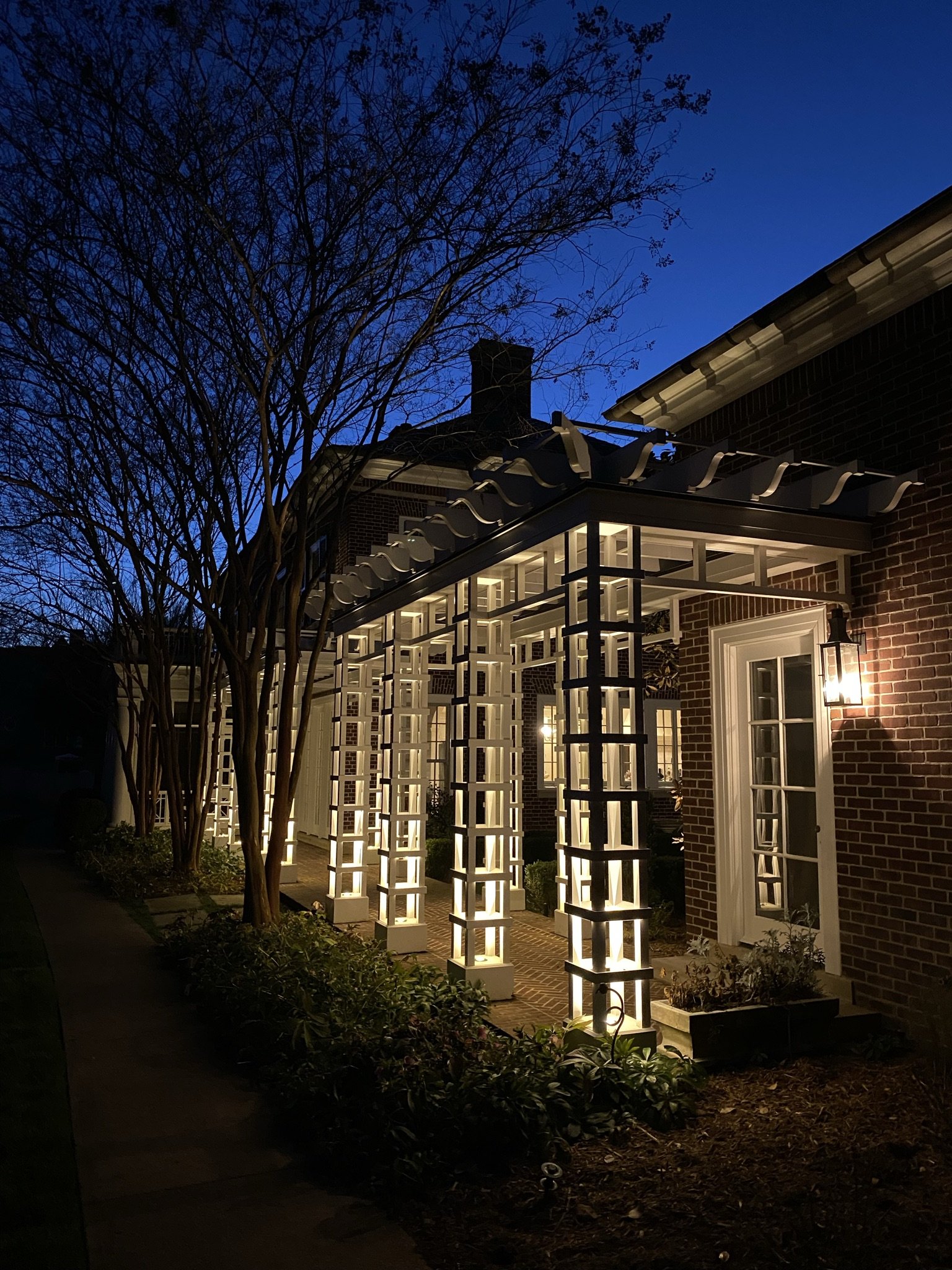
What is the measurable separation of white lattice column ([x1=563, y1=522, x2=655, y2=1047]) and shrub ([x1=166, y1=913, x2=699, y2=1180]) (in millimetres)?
318

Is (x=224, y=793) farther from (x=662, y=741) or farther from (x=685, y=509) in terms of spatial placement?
(x=685, y=509)

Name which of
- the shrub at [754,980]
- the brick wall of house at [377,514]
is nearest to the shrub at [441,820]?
the brick wall of house at [377,514]

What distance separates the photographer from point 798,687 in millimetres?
6887

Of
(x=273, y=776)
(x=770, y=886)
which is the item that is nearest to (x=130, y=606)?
(x=273, y=776)

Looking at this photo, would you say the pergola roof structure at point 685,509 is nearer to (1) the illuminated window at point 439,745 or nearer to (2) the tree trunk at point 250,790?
(2) the tree trunk at point 250,790

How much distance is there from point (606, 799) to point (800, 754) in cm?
239

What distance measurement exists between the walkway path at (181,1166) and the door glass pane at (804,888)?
12.7 ft

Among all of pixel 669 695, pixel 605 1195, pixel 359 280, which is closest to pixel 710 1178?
pixel 605 1195

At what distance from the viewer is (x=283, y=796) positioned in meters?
8.80

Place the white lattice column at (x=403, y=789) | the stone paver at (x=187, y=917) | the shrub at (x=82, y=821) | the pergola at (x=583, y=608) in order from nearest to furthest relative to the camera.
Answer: the pergola at (x=583, y=608) < the white lattice column at (x=403, y=789) < the stone paver at (x=187, y=917) < the shrub at (x=82, y=821)

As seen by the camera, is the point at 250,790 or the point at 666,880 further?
the point at 666,880

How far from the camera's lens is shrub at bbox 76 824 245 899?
12234 mm

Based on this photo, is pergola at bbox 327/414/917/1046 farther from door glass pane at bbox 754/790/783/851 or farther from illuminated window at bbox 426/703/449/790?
illuminated window at bbox 426/703/449/790

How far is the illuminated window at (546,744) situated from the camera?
16.8 m
